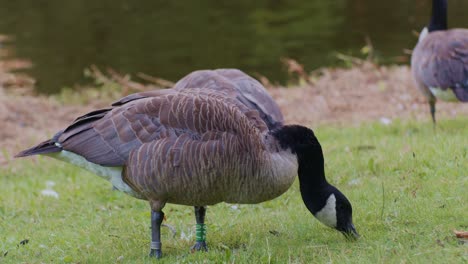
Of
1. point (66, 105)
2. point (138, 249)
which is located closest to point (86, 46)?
point (66, 105)

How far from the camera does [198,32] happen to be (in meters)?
21.8

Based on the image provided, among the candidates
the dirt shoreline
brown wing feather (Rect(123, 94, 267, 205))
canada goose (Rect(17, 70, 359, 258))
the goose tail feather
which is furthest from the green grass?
the dirt shoreline

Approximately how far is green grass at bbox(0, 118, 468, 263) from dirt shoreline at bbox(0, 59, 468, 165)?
255cm

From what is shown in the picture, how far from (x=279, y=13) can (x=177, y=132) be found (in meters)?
17.8

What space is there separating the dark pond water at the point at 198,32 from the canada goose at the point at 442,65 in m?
6.86

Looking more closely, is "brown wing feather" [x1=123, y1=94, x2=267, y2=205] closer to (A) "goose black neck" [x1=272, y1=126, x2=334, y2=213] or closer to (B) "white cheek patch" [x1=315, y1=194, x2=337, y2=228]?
(A) "goose black neck" [x1=272, y1=126, x2=334, y2=213]

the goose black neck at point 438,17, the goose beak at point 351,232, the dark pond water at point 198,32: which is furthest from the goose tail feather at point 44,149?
the dark pond water at point 198,32

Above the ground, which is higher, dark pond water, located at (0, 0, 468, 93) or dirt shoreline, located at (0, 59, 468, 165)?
dirt shoreline, located at (0, 59, 468, 165)

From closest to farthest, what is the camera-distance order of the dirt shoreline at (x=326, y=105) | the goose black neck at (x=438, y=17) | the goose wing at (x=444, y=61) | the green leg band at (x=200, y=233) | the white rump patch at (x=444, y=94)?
the green leg band at (x=200, y=233) → the goose wing at (x=444, y=61) → the white rump patch at (x=444, y=94) → the goose black neck at (x=438, y=17) → the dirt shoreline at (x=326, y=105)

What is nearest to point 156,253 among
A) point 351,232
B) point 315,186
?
point 315,186

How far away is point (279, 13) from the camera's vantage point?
76.3 feet

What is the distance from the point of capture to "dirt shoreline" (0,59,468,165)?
12367 millimetres

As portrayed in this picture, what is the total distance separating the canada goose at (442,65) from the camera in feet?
32.1

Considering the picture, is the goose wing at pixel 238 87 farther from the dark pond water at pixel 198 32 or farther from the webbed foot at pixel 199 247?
the dark pond water at pixel 198 32
